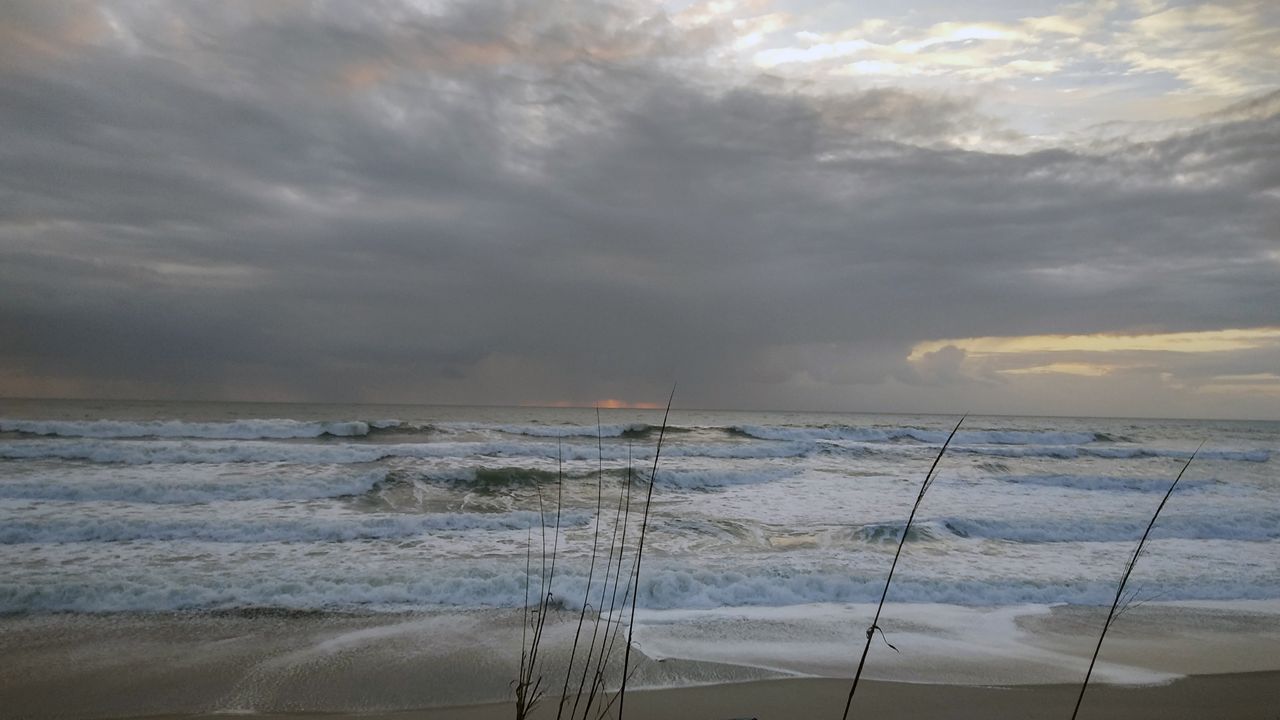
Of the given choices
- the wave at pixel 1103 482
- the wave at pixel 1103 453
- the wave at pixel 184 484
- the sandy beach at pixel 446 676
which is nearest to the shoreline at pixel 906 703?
the sandy beach at pixel 446 676

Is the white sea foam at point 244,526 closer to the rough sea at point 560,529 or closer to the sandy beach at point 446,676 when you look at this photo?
the rough sea at point 560,529

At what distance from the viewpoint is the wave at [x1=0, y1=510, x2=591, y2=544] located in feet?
36.0

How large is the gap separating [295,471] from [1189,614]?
18249 millimetres

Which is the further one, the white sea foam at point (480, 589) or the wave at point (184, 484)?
the wave at point (184, 484)

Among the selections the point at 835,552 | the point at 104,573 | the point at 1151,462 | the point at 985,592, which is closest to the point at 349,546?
the point at 104,573

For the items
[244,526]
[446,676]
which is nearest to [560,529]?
[244,526]

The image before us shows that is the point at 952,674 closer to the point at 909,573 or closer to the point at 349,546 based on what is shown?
the point at 909,573

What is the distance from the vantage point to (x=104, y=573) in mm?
8922

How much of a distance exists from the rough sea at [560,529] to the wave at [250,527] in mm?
50

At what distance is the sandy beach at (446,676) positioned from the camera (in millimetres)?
5652

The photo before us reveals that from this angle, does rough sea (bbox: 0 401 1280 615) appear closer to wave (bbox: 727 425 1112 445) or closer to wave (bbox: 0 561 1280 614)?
wave (bbox: 0 561 1280 614)

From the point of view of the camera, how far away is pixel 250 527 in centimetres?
1156

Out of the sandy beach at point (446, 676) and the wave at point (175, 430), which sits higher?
the wave at point (175, 430)

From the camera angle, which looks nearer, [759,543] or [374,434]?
[759,543]
